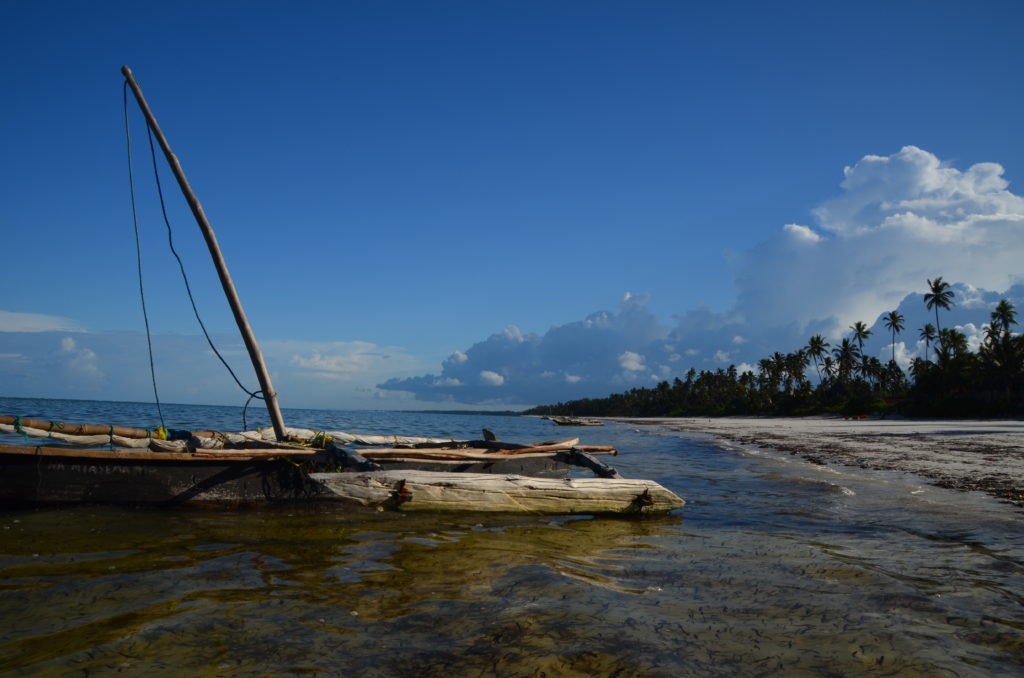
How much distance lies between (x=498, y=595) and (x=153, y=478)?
6029 millimetres

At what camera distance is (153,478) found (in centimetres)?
801

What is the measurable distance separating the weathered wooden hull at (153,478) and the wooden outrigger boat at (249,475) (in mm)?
13

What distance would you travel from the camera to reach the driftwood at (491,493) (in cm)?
796

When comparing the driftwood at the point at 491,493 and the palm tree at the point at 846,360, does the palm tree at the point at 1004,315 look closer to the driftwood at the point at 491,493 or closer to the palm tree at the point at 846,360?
the palm tree at the point at 846,360

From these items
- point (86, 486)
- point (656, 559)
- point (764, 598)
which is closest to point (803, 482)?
point (656, 559)

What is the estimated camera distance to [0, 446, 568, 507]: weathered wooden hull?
758cm

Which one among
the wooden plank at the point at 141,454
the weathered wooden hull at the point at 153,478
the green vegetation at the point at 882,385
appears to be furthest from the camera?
the green vegetation at the point at 882,385

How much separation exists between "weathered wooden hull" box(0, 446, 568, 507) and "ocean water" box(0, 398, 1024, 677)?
25 cm

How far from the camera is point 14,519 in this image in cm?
715

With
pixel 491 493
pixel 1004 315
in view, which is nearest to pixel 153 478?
pixel 491 493

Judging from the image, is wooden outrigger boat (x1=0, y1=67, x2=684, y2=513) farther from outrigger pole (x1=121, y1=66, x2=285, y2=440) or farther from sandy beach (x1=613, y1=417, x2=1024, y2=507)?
sandy beach (x1=613, y1=417, x2=1024, y2=507)

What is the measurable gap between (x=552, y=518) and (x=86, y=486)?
272 inches

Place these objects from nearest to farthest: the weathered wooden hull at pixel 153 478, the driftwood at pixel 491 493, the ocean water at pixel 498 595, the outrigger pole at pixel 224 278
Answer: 1. the ocean water at pixel 498 595
2. the weathered wooden hull at pixel 153 478
3. the driftwood at pixel 491 493
4. the outrigger pole at pixel 224 278

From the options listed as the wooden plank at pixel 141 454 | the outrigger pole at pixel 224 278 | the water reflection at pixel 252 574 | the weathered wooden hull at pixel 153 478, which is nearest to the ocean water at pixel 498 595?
the water reflection at pixel 252 574
